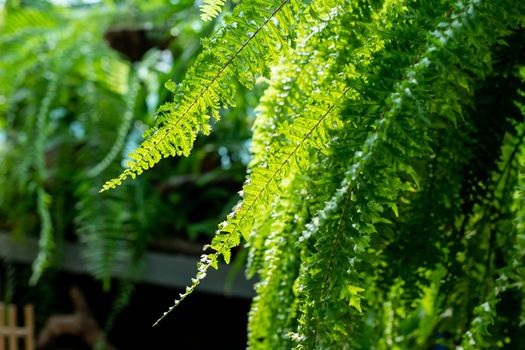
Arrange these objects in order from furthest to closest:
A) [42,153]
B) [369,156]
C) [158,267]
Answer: [158,267]
[42,153]
[369,156]

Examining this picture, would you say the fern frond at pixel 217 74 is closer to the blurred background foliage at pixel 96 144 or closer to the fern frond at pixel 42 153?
the blurred background foliage at pixel 96 144

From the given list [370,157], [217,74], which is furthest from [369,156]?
[217,74]

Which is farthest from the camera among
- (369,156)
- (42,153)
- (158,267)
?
(158,267)

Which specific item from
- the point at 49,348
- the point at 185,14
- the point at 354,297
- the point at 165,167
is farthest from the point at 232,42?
the point at 49,348

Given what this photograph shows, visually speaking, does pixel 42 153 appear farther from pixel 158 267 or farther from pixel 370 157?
pixel 370 157

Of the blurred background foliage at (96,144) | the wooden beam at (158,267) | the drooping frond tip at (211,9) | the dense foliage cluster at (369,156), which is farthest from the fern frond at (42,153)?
the drooping frond tip at (211,9)

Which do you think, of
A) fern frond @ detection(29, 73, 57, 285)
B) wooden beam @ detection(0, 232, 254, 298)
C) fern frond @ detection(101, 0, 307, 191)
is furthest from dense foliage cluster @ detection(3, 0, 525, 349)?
fern frond @ detection(29, 73, 57, 285)

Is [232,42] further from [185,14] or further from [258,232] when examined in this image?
[185,14]

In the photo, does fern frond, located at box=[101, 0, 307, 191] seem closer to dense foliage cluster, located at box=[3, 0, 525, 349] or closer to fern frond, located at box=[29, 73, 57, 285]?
dense foliage cluster, located at box=[3, 0, 525, 349]
